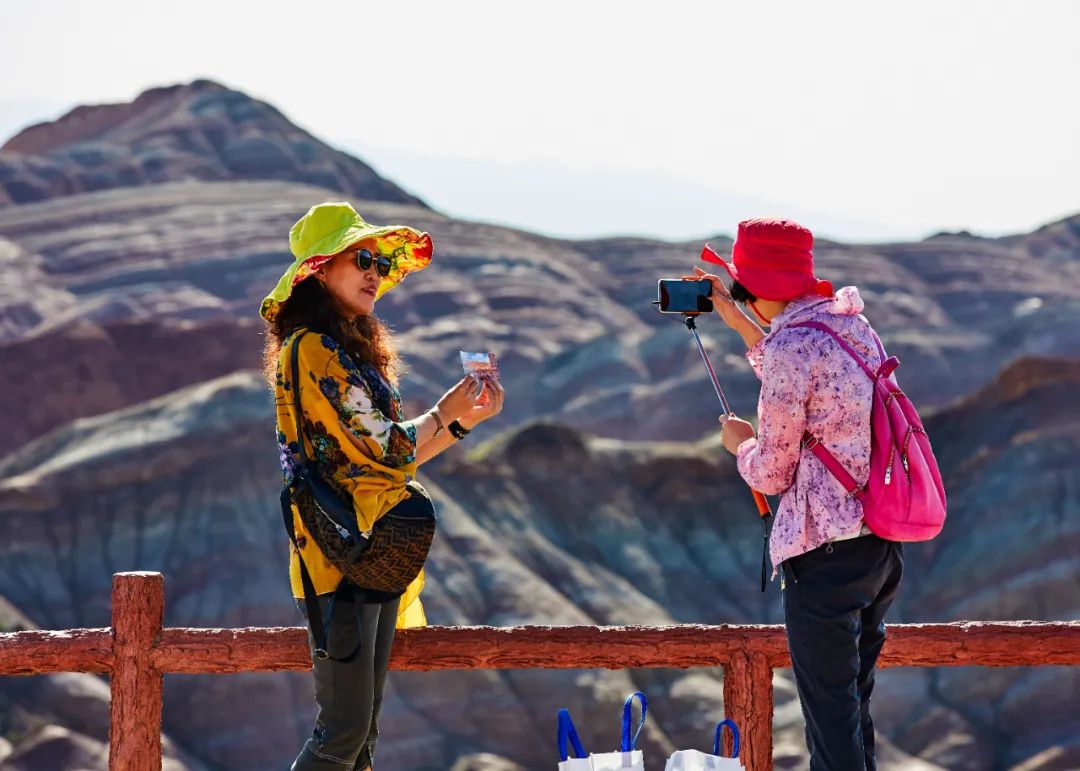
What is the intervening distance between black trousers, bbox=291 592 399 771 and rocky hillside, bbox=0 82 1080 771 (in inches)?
824

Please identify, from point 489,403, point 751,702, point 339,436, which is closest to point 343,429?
point 339,436

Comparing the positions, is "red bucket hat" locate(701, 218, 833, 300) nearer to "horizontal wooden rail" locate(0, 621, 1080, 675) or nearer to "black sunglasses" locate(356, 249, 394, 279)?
"black sunglasses" locate(356, 249, 394, 279)

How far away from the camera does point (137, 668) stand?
4.89m

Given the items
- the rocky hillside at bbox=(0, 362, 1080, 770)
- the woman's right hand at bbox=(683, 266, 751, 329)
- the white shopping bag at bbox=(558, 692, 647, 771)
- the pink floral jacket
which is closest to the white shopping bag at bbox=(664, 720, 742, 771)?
the white shopping bag at bbox=(558, 692, 647, 771)

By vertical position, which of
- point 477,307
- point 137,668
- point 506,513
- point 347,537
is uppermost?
point 347,537

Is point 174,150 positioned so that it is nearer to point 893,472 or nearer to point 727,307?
point 727,307

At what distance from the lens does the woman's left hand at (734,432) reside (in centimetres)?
381

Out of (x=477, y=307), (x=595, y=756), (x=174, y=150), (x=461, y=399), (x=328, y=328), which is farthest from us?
(x=174, y=150)

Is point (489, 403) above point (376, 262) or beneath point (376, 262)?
beneath

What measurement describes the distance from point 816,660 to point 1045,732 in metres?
24.7

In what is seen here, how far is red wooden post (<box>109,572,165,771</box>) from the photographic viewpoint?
4.85 m

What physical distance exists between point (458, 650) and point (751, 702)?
0.91m

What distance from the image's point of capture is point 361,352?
394 cm

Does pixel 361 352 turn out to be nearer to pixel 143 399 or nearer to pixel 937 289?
pixel 143 399
